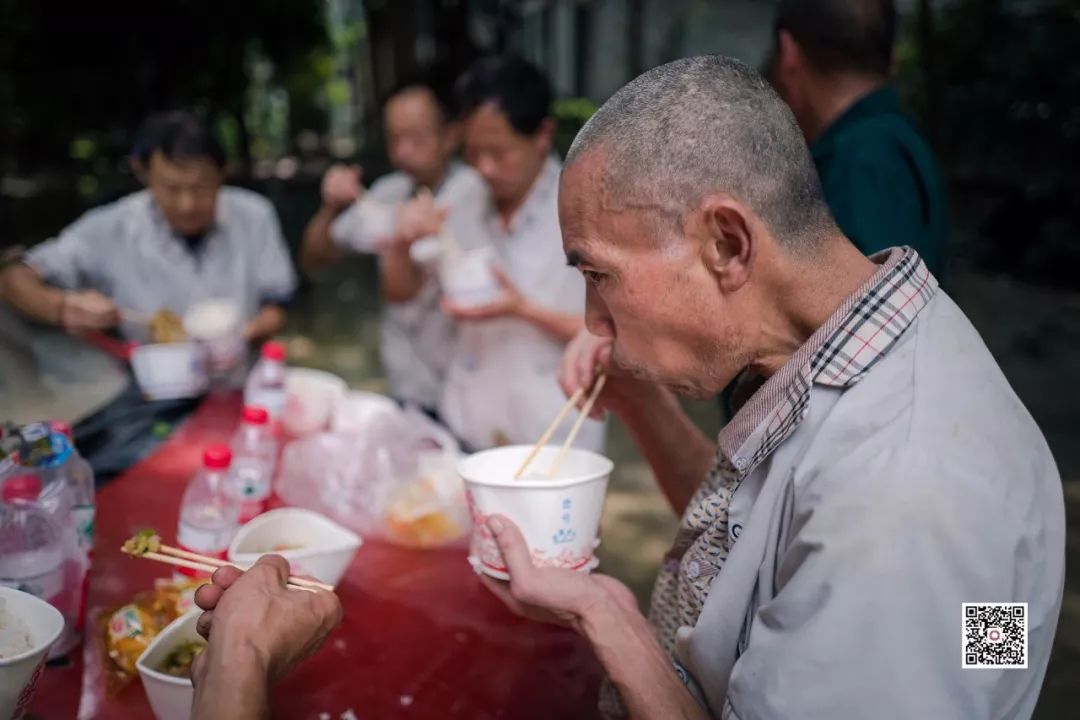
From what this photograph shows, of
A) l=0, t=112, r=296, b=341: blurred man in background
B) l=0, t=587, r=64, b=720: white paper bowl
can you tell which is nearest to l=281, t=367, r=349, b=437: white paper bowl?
l=0, t=112, r=296, b=341: blurred man in background

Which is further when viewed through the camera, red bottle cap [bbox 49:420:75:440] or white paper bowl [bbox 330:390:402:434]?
white paper bowl [bbox 330:390:402:434]

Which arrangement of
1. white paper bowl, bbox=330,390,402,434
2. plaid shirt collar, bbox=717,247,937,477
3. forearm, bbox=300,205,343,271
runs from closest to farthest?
plaid shirt collar, bbox=717,247,937,477, white paper bowl, bbox=330,390,402,434, forearm, bbox=300,205,343,271

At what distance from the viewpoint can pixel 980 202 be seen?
8750 millimetres

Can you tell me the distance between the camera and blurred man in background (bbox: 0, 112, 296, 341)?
10.2 feet

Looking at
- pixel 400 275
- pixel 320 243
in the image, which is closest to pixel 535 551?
pixel 400 275

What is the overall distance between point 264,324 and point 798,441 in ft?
8.42

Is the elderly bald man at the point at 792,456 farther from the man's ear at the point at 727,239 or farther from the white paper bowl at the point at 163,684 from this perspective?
the white paper bowl at the point at 163,684

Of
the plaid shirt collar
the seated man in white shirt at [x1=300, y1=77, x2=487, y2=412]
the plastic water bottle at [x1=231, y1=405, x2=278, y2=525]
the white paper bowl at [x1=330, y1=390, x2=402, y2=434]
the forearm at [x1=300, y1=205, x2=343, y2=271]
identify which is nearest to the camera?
the plaid shirt collar

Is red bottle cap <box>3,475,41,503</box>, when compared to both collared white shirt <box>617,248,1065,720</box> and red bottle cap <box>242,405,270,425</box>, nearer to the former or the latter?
red bottle cap <box>242,405,270,425</box>

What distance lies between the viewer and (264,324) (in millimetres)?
3361

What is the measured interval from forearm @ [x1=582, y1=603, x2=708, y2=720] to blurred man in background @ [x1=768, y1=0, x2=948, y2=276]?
1.32m

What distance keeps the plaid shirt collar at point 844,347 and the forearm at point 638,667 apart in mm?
314

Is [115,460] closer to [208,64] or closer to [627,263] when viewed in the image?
[627,263]

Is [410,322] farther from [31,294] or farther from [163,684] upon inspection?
[163,684]
